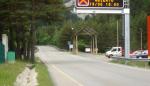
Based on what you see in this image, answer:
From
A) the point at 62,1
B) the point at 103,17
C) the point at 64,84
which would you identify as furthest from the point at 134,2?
the point at 64,84

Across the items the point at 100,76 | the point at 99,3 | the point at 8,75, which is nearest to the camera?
the point at 8,75

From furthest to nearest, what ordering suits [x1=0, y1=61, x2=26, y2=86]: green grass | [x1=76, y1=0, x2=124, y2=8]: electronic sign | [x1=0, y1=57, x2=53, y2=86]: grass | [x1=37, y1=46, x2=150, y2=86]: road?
[x1=76, y1=0, x2=124, y2=8]: electronic sign → [x1=37, y1=46, x2=150, y2=86]: road → [x1=0, y1=57, x2=53, y2=86]: grass → [x1=0, y1=61, x2=26, y2=86]: green grass

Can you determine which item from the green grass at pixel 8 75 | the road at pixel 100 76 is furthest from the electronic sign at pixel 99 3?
the green grass at pixel 8 75

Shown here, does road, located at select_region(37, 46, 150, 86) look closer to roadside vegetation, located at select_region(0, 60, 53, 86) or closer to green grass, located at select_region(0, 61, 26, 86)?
roadside vegetation, located at select_region(0, 60, 53, 86)

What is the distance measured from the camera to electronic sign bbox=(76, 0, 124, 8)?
5534 cm

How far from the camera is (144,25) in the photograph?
10756cm

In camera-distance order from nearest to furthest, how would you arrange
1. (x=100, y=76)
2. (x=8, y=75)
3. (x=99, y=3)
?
1. (x=8, y=75)
2. (x=100, y=76)
3. (x=99, y=3)

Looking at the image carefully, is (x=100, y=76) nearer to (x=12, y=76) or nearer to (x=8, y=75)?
(x=12, y=76)

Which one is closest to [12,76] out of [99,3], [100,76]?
[100,76]

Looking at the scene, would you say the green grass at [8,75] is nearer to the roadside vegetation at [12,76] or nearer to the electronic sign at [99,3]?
the roadside vegetation at [12,76]

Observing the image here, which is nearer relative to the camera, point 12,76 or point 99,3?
point 12,76

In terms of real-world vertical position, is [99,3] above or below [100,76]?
above

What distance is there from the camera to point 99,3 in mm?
55344

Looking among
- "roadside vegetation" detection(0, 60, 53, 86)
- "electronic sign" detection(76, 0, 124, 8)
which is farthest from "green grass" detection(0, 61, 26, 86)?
"electronic sign" detection(76, 0, 124, 8)
